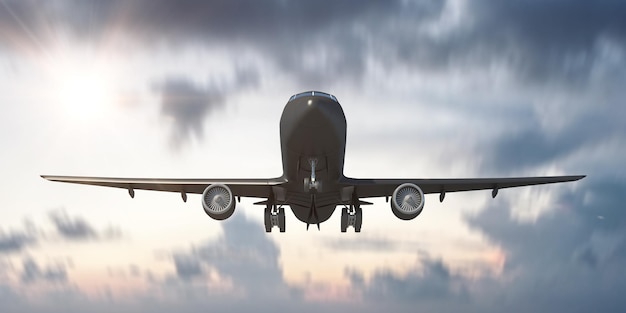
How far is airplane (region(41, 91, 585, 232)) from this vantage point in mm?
18516

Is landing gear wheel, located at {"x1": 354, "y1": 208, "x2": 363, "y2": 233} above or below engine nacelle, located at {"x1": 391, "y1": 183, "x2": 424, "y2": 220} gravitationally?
below

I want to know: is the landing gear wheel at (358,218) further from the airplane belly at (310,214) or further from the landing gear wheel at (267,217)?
the landing gear wheel at (267,217)

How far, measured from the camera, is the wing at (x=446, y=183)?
25578 mm

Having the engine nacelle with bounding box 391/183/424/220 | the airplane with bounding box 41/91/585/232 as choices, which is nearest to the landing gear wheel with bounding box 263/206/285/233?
the airplane with bounding box 41/91/585/232

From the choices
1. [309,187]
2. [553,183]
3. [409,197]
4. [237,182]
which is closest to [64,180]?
[237,182]

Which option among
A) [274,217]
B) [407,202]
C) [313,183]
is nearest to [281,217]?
[274,217]

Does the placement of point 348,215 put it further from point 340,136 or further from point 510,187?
point 510,187

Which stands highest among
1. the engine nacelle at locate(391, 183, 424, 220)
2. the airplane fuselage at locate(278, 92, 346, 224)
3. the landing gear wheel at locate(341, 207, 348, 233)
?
the airplane fuselage at locate(278, 92, 346, 224)

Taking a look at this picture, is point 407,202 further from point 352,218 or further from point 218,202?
point 218,202

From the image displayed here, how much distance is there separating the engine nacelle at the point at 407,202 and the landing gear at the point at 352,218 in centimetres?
377

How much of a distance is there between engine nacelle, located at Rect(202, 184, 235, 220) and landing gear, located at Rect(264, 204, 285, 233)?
402 centimetres

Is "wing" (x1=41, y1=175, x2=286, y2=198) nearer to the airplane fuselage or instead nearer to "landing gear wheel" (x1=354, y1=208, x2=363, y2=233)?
the airplane fuselage

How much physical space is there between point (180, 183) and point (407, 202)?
38.1ft

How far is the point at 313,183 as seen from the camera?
20562mm
